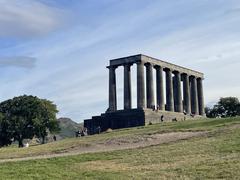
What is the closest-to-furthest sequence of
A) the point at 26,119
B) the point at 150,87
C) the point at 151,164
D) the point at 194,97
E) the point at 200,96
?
1. the point at 151,164
2. the point at 150,87
3. the point at 26,119
4. the point at 194,97
5. the point at 200,96

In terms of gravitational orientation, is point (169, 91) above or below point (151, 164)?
above

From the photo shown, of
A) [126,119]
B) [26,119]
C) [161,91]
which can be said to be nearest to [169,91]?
[161,91]

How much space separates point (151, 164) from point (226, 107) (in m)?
82.5

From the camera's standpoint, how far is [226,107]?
115 metres

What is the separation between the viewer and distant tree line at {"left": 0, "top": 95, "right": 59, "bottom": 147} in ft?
304

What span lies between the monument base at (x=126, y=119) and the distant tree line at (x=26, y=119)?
332 inches

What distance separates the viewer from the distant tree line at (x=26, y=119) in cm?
9275

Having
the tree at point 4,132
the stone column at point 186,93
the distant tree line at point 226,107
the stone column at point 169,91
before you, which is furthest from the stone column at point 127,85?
the distant tree line at point 226,107

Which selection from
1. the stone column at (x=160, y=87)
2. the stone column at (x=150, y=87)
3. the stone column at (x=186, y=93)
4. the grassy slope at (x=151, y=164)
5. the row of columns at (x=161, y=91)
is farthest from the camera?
the stone column at (x=186, y=93)

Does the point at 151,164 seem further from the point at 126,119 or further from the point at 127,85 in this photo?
the point at 127,85

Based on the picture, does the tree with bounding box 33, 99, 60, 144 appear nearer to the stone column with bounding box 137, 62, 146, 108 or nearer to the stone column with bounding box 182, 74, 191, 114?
the stone column with bounding box 137, 62, 146, 108

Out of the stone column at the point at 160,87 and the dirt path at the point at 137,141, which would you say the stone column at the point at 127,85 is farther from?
the dirt path at the point at 137,141

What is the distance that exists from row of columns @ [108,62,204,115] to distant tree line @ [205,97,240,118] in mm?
8383

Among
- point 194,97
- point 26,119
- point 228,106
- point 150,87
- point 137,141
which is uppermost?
point 150,87
